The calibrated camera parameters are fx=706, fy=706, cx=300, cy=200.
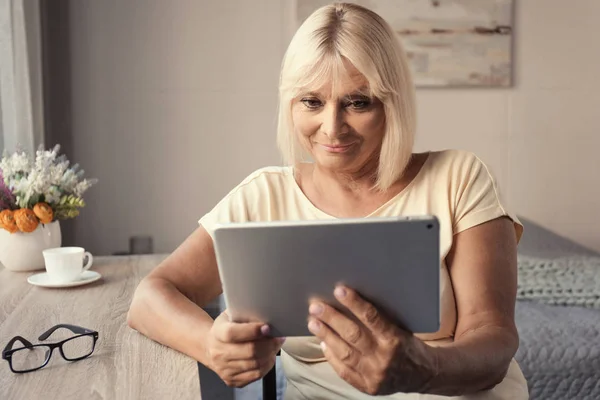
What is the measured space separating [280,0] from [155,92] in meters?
0.67

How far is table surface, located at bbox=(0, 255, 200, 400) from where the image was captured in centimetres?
92

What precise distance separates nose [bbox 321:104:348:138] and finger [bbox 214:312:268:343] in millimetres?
420

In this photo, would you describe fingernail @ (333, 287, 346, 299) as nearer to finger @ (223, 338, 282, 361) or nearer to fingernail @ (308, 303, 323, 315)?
fingernail @ (308, 303, 323, 315)

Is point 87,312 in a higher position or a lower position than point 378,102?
lower

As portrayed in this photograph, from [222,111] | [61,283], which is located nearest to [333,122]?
[61,283]

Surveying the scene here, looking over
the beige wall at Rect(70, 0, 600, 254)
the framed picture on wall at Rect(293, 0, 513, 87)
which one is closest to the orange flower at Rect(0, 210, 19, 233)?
the beige wall at Rect(70, 0, 600, 254)

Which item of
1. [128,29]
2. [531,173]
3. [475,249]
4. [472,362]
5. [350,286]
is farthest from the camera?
[531,173]

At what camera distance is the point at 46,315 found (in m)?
1.33

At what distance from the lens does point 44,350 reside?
108cm

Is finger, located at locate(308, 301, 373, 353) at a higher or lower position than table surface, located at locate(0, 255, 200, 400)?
higher

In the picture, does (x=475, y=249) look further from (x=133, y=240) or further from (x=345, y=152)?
(x=133, y=240)

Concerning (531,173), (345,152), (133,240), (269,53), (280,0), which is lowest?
(133,240)

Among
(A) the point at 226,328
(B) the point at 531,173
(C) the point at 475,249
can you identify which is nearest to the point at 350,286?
(A) the point at 226,328

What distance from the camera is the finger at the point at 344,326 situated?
0.87 metres
